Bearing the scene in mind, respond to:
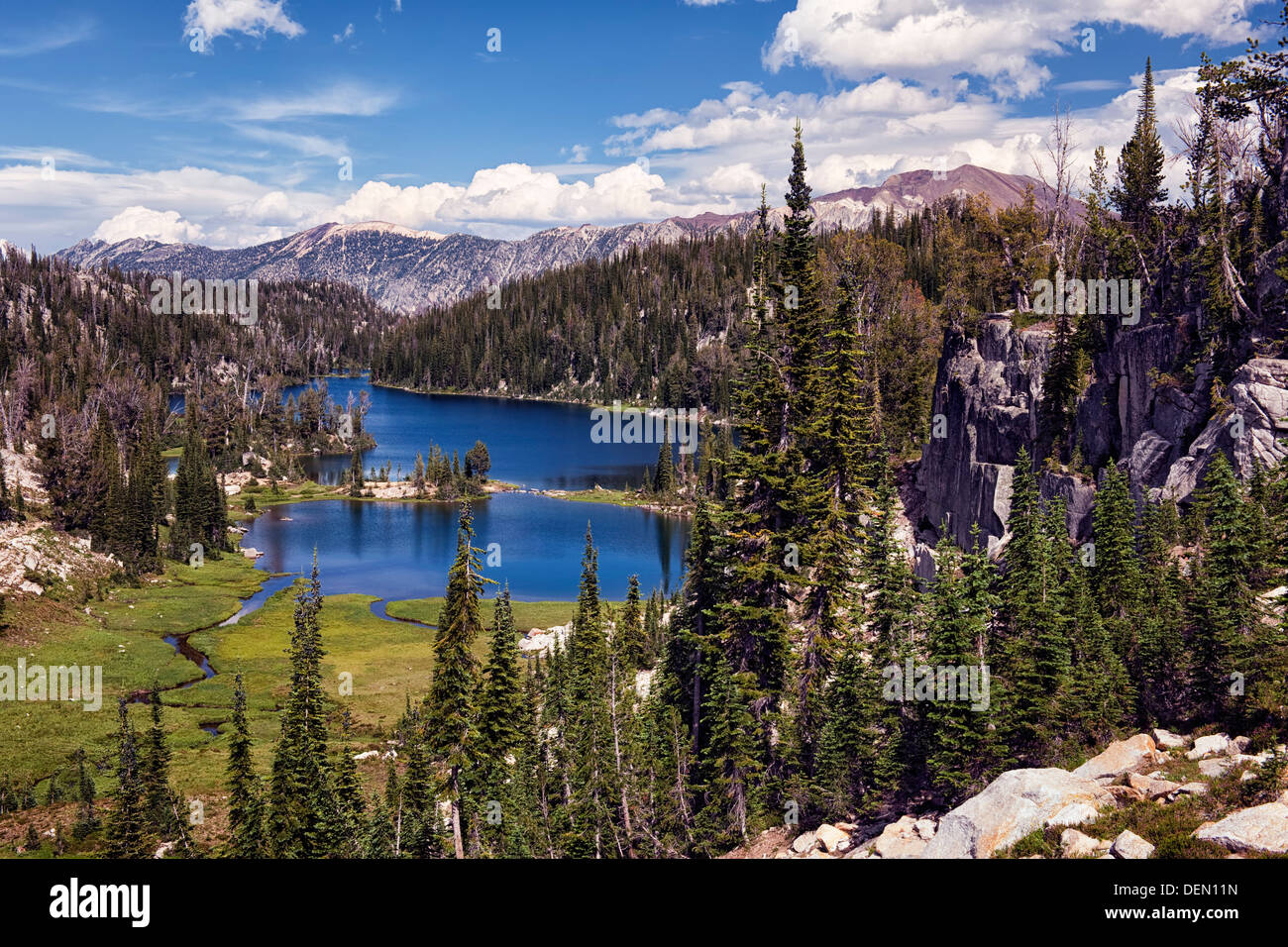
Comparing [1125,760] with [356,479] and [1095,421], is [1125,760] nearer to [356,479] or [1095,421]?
[1095,421]

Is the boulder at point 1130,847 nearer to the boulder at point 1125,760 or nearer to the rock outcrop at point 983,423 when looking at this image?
the boulder at point 1125,760

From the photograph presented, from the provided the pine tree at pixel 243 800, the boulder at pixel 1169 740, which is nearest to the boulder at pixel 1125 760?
the boulder at pixel 1169 740

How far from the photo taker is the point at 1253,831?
12.3 m

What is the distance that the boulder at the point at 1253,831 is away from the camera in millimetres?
11781

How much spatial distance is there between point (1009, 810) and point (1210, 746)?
702cm

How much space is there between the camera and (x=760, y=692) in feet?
99.9

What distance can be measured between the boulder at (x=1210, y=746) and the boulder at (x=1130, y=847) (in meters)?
7.82

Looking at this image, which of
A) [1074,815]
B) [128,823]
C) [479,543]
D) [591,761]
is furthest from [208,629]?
[1074,815]

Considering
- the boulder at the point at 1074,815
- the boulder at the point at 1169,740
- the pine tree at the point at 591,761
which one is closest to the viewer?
the boulder at the point at 1074,815

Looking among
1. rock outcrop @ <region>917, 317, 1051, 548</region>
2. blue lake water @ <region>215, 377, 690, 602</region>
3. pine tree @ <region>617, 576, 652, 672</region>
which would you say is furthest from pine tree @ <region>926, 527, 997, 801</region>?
blue lake water @ <region>215, 377, 690, 602</region>

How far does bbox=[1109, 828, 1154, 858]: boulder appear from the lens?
1266 cm
